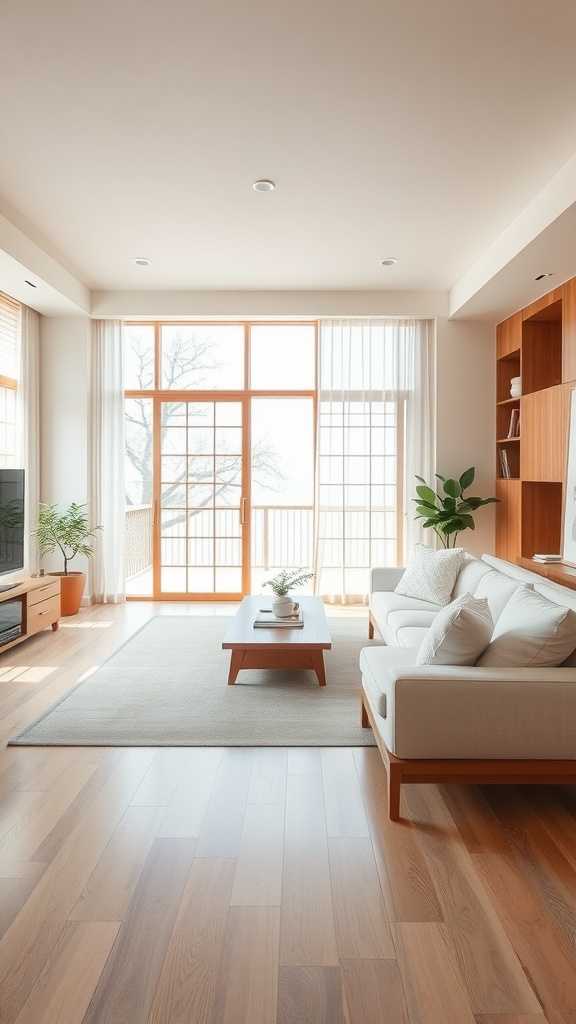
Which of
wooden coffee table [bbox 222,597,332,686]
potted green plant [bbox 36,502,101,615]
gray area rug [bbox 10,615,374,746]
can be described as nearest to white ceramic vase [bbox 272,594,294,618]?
wooden coffee table [bbox 222,597,332,686]

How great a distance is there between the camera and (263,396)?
6938 millimetres

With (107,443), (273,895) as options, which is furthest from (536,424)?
(273,895)

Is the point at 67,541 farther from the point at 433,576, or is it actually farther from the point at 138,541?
the point at 433,576

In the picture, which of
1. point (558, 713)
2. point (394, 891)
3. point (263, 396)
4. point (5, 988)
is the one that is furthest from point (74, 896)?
point (263, 396)

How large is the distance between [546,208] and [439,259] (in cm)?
158

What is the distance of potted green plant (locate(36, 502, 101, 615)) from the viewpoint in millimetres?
6020

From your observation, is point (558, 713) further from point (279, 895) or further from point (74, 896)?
point (74, 896)

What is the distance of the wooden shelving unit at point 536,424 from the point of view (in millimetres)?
4750

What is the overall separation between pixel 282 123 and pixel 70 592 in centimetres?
437

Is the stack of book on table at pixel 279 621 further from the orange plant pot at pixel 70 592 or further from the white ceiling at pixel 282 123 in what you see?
the white ceiling at pixel 282 123

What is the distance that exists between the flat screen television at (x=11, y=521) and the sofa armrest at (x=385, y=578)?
2785mm

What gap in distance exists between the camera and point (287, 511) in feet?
24.5

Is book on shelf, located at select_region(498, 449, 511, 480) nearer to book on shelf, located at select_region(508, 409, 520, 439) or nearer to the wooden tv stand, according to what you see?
book on shelf, located at select_region(508, 409, 520, 439)

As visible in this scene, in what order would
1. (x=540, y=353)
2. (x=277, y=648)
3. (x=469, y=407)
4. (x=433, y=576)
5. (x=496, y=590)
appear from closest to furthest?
(x=496, y=590), (x=277, y=648), (x=433, y=576), (x=540, y=353), (x=469, y=407)
